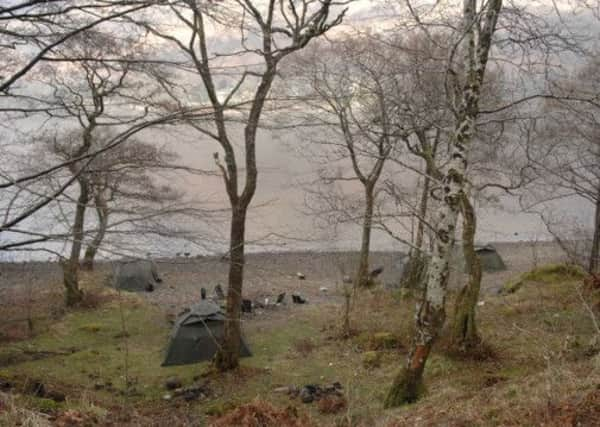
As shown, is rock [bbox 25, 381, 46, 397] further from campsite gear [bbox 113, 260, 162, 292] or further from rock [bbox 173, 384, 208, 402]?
campsite gear [bbox 113, 260, 162, 292]

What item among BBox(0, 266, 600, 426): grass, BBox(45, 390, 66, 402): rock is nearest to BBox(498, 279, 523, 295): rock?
BBox(0, 266, 600, 426): grass

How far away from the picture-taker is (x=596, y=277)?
36.4 feet

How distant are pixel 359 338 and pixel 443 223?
5.91 m

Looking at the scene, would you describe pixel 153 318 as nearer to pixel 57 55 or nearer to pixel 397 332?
pixel 397 332

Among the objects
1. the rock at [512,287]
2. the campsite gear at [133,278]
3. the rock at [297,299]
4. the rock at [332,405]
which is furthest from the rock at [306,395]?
the campsite gear at [133,278]

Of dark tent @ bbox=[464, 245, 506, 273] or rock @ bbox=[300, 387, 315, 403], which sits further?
dark tent @ bbox=[464, 245, 506, 273]

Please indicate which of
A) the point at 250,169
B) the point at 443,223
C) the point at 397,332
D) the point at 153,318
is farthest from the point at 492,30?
the point at 153,318

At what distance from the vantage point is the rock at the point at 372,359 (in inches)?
393

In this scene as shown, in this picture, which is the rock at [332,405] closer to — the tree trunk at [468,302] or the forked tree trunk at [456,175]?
the forked tree trunk at [456,175]

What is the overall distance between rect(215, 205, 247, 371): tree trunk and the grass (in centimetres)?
30

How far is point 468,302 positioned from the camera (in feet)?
28.3

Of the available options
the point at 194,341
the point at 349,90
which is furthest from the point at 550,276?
the point at 194,341

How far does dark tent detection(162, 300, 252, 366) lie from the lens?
447 inches

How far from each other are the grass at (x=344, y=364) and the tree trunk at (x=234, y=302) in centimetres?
30
